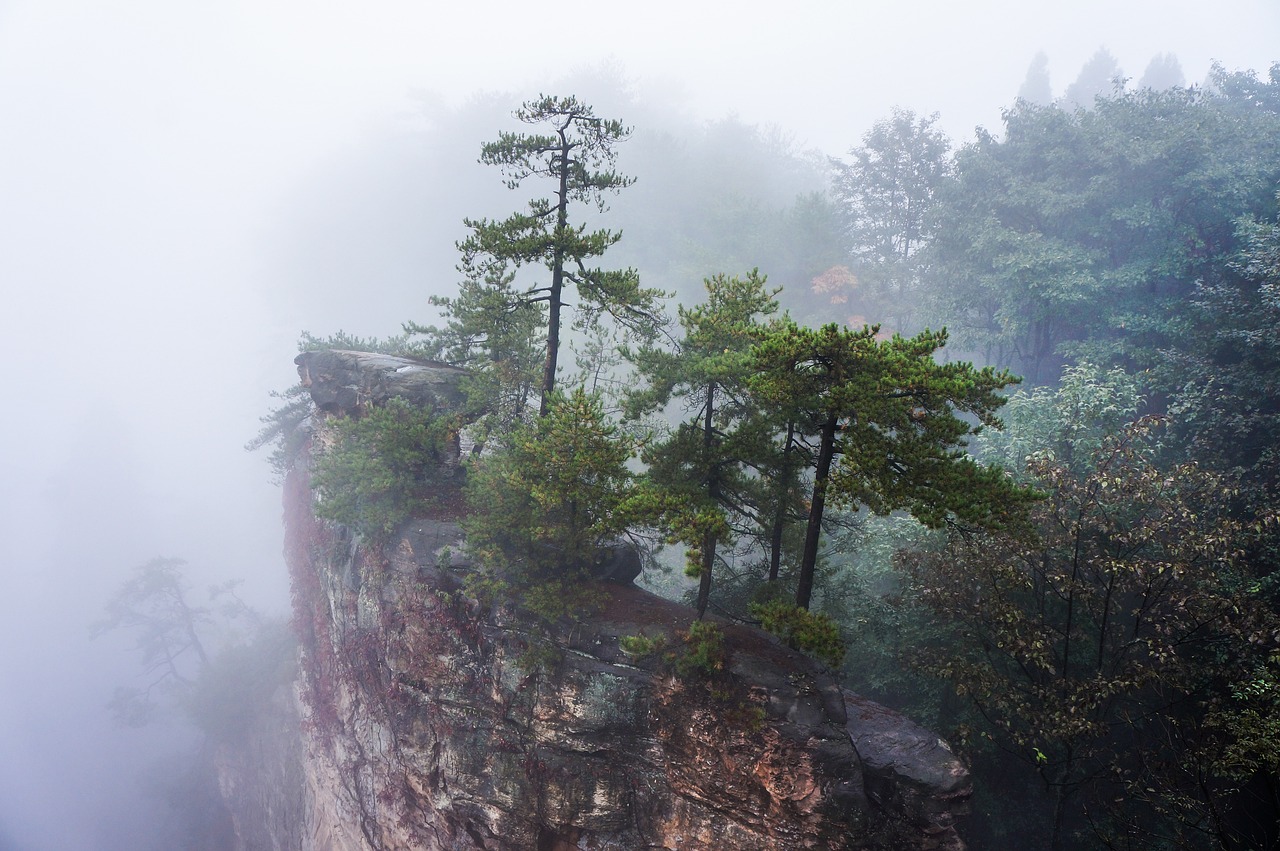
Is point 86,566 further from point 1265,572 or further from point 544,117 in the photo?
point 1265,572

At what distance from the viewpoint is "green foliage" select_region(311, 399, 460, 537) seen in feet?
54.0

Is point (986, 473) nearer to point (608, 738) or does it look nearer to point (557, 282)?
point (608, 738)

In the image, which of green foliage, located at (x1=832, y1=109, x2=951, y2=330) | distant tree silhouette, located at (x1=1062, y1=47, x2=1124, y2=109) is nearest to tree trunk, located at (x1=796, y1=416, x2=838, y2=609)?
green foliage, located at (x1=832, y1=109, x2=951, y2=330)

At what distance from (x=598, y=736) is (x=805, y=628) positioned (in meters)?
6.39

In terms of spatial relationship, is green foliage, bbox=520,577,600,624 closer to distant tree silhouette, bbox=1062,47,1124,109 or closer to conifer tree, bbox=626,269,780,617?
conifer tree, bbox=626,269,780,617

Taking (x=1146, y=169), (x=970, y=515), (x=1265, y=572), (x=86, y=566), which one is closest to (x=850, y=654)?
(x=1265, y=572)

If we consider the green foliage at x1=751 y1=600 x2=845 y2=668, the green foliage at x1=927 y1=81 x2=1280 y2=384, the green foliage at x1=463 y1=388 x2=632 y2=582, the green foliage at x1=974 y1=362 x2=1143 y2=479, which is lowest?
the green foliage at x1=751 y1=600 x2=845 y2=668

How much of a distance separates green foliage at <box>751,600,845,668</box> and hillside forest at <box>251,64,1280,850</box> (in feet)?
0.21

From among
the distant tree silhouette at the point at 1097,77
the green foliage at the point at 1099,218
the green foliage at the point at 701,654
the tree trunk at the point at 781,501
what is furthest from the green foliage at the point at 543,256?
the distant tree silhouette at the point at 1097,77

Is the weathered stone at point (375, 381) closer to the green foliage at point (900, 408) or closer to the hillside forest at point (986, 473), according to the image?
the hillside forest at point (986, 473)

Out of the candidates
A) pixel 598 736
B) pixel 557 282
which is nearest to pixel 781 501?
pixel 598 736

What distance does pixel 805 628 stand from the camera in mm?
10711

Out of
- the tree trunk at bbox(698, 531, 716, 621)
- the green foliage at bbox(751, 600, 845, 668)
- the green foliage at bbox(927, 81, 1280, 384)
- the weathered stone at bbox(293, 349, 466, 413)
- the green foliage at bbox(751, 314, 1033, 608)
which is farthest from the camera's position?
the green foliage at bbox(927, 81, 1280, 384)

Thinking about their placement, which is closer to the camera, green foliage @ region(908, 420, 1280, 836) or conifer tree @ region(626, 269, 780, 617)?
green foliage @ region(908, 420, 1280, 836)
